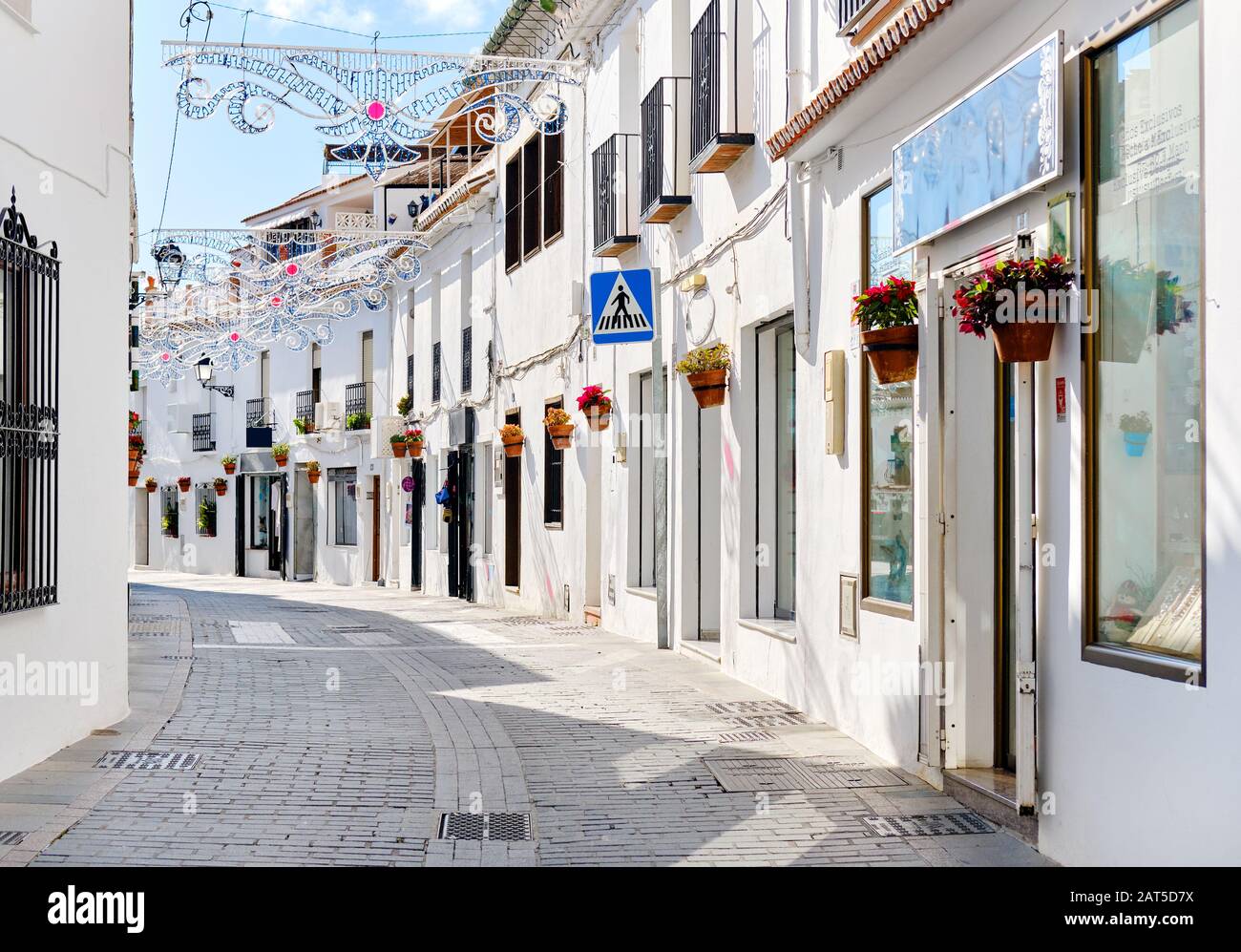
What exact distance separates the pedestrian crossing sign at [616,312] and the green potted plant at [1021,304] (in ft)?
20.7

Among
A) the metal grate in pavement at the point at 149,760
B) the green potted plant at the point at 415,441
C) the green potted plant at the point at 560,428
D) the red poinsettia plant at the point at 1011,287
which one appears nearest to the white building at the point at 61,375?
the metal grate in pavement at the point at 149,760

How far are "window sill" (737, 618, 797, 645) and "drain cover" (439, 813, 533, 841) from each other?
3.74m

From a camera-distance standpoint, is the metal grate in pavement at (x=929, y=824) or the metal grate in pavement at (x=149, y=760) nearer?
the metal grate in pavement at (x=929, y=824)

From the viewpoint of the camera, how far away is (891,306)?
7.73m

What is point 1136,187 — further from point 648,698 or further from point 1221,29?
point 648,698

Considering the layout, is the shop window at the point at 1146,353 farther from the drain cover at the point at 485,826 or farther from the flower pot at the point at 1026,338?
the drain cover at the point at 485,826

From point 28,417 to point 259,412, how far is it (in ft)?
101

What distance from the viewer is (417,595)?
83.5 feet

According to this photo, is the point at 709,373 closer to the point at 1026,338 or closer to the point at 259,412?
the point at 1026,338

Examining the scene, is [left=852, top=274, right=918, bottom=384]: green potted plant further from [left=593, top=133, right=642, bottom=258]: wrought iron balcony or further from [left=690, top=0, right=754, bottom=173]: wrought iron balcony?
[left=593, top=133, right=642, bottom=258]: wrought iron balcony

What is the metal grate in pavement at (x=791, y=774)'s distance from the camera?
24.6 ft

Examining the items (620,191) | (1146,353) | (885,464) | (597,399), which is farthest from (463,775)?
(620,191)

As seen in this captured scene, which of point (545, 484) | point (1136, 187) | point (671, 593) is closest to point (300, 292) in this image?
point (545, 484)

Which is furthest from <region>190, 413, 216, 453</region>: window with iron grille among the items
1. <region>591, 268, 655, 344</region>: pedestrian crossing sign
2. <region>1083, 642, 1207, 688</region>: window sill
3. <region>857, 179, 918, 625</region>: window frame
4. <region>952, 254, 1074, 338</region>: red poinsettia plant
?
<region>1083, 642, 1207, 688</region>: window sill
